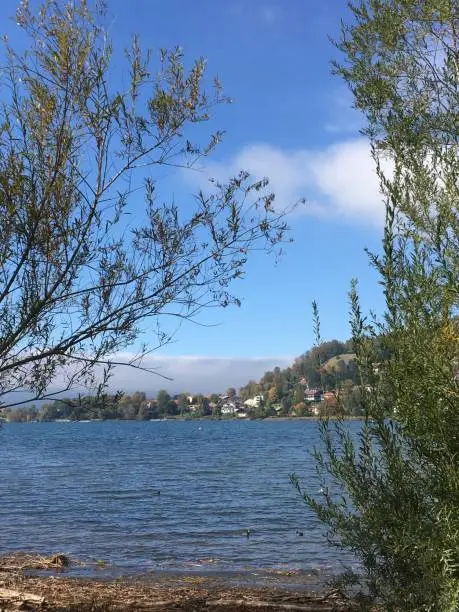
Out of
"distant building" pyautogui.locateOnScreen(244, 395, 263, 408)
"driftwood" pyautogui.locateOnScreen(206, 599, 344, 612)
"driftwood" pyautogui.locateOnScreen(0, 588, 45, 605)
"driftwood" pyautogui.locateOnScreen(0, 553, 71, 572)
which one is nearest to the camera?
"driftwood" pyautogui.locateOnScreen(206, 599, 344, 612)

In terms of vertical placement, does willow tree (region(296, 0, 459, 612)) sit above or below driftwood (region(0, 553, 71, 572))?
above

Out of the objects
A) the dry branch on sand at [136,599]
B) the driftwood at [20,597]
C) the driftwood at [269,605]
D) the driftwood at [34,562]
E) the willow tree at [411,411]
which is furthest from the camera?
the driftwood at [34,562]

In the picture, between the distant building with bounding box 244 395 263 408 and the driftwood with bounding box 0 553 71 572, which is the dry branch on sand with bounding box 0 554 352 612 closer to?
the driftwood with bounding box 0 553 71 572

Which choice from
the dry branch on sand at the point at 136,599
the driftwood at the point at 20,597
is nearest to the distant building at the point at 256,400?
the dry branch on sand at the point at 136,599

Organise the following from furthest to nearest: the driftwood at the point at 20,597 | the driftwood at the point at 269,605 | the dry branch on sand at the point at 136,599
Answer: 1. the driftwood at the point at 20,597
2. the dry branch on sand at the point at 136,599
3. the driftwood at the point at 269,605

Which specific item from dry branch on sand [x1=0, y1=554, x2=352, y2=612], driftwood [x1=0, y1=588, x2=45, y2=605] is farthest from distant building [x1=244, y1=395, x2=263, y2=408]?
driftwood [x1=0, y1=588, x2=45, y2=605]

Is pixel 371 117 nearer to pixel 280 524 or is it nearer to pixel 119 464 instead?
pixel 280 524

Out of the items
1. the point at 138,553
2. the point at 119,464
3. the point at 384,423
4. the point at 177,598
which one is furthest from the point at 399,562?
the point at 119,464

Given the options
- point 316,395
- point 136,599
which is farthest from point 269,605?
point 316,395

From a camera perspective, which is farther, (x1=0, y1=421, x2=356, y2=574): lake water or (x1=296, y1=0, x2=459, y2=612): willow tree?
(x1=0, y1=421, x2=356, y2=574): lake water

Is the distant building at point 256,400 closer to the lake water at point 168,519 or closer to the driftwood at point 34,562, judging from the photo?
the lake water at point 168,519

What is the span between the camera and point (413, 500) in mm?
5438

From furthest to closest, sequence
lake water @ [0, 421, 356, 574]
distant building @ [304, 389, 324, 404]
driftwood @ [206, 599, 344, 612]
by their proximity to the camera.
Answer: lake water @ [0, 421, 356, 574] → driftwood @ [206, 599, 344, 612] → distant building @ [304, 389, 324, 404]

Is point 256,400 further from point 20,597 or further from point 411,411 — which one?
point 411,411
